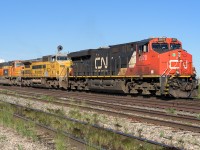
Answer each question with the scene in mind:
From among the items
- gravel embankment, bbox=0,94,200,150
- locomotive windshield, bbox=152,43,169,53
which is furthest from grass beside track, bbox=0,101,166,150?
locomotive windshield, bbox=152,43,169,53

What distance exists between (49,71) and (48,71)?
0.79 feet

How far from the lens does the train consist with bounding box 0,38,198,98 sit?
55.0 ft

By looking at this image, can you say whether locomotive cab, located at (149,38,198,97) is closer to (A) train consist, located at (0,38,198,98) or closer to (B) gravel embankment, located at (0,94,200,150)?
(A) train consist, located at (0,38,198,98)

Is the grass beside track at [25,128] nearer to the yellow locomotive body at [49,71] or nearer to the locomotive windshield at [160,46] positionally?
the locomotive windshield at [160,46]

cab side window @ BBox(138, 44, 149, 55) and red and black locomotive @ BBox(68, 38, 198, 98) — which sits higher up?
cab side window @ BBox(138, 44, 149, 55)

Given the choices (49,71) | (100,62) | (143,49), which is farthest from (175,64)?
(49,71)

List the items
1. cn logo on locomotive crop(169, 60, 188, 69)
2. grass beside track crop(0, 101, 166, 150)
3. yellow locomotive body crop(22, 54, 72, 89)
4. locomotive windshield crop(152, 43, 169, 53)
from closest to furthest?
grass beside track crop(0, 101, 166, 150) → cn logo on locomotive crop(169, 60, 188, 69) → locomotive windshield crop(152, 43, 169, 53) → yellow locomotive body crop(22, 54, 72, 89)

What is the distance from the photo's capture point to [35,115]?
1161cm

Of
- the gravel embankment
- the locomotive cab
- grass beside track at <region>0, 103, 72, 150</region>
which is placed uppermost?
the locomotive cab

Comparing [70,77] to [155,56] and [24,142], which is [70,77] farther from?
[24,142]

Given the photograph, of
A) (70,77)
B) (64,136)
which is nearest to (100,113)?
(64,136)

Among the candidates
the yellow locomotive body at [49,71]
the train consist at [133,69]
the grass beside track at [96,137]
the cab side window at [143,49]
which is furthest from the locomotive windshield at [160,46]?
the yellow locomotive body at [49,71]

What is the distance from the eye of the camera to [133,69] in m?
18.7

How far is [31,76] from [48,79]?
429 cm
